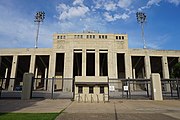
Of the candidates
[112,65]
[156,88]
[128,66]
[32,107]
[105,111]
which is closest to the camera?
[105,111]

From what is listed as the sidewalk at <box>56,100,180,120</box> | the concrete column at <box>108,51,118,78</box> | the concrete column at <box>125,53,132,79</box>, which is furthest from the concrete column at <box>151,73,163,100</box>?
the concrete column at <box>125,53,132,79</box>

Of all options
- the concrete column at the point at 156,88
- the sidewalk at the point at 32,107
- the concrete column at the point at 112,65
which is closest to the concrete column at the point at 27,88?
the sidewalk at the point at 32,107

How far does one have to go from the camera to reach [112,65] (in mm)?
47250

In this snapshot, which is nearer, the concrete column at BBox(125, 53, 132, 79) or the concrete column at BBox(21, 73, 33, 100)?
the concrete column at BBox(21, 73, 33, 100)

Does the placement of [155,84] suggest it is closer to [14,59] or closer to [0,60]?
[14,59]

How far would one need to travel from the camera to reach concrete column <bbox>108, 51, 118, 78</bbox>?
4631cm

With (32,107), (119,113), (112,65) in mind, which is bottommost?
(32,107)

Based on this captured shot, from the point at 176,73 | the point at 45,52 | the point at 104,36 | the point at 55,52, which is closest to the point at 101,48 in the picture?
the point at 104,36

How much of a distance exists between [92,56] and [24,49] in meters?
22.1

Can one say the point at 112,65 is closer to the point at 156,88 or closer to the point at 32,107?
the point at 156,88

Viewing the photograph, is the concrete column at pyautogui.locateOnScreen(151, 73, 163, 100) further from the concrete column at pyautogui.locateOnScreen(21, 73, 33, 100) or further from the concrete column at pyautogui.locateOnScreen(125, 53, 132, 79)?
the concrete column at pyautogui.locateOnScreen(125, 53, 132, 79)

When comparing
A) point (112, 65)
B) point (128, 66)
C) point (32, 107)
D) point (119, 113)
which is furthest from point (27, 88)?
point (128, 66)

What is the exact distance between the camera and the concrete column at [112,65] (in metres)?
46.3

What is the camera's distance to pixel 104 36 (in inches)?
1954
